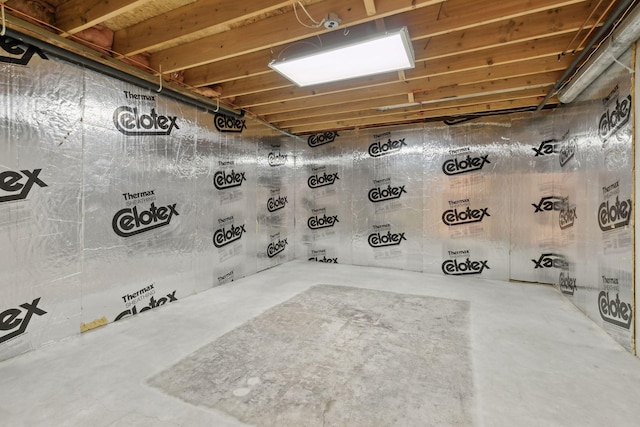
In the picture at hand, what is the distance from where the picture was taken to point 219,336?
238cm

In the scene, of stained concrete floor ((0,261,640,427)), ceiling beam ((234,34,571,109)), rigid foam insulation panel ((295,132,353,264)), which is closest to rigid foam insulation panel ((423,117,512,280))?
stained concrete floor ((0,261,640,427))

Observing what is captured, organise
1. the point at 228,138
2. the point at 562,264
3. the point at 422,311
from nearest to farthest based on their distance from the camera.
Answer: the point at 422,311
the point at 562,264
the point at 228,138

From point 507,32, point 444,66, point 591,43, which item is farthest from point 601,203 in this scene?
point 444,66

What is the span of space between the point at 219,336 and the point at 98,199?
5.24 ft

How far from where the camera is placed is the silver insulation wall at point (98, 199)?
2.07 meters

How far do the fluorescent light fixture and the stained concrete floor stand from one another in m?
2.26

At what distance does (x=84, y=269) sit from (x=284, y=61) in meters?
2.39

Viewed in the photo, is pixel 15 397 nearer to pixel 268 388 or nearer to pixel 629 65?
pixel 268 388

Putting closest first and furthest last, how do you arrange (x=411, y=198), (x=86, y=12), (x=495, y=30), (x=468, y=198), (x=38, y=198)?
1. (x=86, y=12)
2. (x=38, y=198)
3. (x=495, y=30)
4. (x=468, y=198)
5. (x=411, y=198)

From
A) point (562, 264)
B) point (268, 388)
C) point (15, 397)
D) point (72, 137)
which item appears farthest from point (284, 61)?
point (562, 264)

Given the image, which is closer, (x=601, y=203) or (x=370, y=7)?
(x=370, y=7)

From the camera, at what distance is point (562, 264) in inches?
143

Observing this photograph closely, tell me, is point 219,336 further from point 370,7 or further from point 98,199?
point 370,7

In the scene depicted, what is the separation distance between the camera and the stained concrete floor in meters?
1.49
